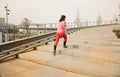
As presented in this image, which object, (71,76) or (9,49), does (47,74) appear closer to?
(71,76)

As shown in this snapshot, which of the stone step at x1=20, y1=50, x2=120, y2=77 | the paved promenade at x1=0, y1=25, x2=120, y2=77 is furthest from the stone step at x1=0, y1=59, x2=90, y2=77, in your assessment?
the stone step at x1=20, y1=50, x2=120, y2=77

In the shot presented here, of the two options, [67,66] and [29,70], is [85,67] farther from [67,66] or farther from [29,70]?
[29,70]

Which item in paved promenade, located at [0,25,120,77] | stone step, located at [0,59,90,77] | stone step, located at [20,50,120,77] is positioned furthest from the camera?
stone step, located at [0,59,90,77]

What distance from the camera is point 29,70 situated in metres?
6.96

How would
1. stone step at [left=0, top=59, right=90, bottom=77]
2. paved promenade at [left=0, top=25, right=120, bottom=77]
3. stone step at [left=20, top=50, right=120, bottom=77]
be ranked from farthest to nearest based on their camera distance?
stone step at [left=0, top=59, right=90, bottom=77]
paved promenade at [left=0, top=25, right=120, bottom=77]
stone step at [left=20, top=50, right=120, bottom=77]

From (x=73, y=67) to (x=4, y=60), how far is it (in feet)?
12.6

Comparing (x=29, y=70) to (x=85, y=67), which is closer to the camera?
(x=85, y=67)

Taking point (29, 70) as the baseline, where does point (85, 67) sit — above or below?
above

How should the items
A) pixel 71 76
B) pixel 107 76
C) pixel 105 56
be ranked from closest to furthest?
pixel 107 76 < pixel 71 76 < pixel 105 56

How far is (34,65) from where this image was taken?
7.74 meters

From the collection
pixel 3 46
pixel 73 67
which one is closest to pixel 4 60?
pixel 3 46

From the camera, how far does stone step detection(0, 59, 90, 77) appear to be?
20.9 ft

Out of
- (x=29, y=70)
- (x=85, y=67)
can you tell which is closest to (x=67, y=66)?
(x=85, y=67)

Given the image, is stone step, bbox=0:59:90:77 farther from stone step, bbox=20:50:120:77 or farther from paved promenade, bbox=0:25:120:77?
stone step, bbox=20:50:120:77
